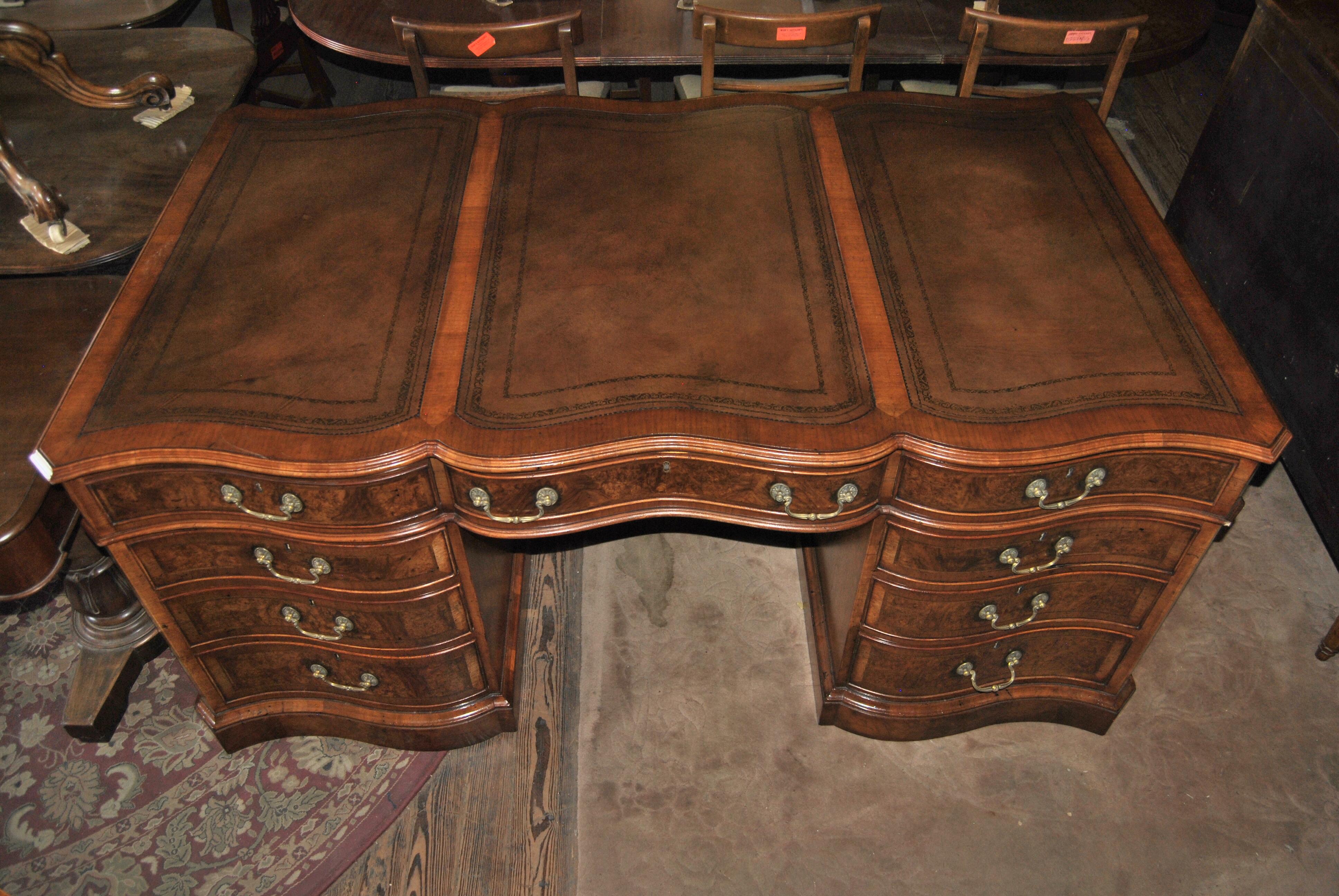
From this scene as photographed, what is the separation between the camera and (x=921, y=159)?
2252 millimetres

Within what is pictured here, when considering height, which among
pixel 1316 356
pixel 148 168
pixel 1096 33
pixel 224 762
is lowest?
pixel 224 762

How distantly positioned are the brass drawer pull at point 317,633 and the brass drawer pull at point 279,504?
0.33 m

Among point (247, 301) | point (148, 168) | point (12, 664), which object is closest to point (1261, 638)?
point (247, 301)

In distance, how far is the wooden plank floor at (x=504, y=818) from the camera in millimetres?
2182

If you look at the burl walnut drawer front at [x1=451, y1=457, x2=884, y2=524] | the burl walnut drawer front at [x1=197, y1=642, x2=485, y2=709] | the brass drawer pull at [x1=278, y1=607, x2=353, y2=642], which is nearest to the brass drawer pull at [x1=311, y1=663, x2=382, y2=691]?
the burl walnut drawer front at [x1=197, y1=642, x2=485, y2=709]

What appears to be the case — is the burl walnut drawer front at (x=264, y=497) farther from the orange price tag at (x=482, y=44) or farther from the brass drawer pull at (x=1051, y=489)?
the orange price tag at (x=482, y=44)

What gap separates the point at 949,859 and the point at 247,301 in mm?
1956

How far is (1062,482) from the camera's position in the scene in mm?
1765

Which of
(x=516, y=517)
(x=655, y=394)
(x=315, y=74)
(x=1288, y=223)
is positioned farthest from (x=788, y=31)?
(x=315, y=74)

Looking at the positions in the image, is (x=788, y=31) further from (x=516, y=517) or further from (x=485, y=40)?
(x=516, y=517)

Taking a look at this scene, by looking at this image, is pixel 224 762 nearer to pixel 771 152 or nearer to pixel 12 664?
pixel 12 664

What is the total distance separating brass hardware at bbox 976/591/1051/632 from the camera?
Answer: 6.74 feet

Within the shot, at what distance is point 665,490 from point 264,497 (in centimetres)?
73

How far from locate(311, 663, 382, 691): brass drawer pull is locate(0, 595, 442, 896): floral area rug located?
270 millimetres
